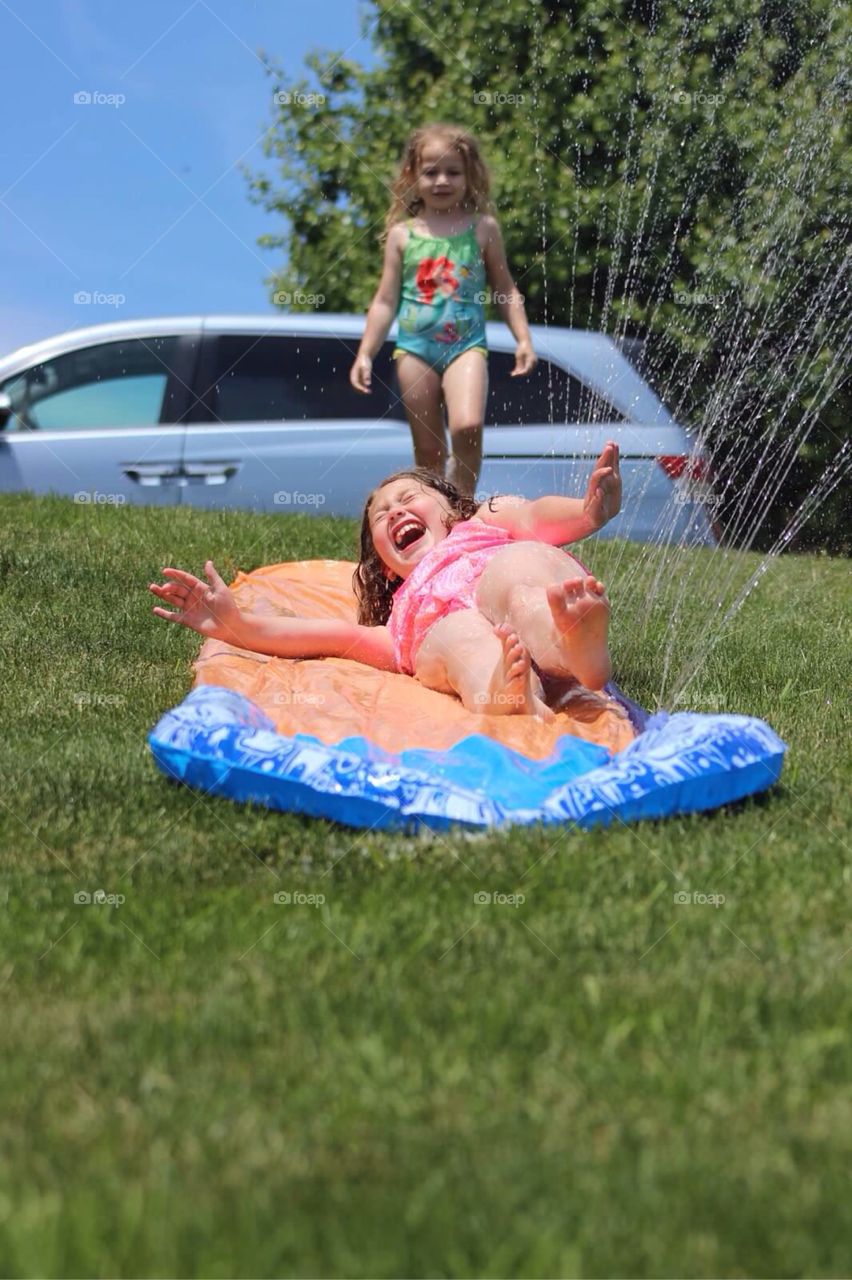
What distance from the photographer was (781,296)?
9.48 metres

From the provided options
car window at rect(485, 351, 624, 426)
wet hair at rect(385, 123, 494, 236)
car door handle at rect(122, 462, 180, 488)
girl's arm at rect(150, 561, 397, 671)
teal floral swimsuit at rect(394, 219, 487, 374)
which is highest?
wet hair at rect(385, 123, 494, 236)

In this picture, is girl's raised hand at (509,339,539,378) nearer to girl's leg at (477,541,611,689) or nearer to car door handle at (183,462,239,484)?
girl's leg at (477,541,611,689)

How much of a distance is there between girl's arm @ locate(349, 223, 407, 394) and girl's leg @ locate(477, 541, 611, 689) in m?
2.42

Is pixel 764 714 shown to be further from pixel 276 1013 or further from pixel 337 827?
pixel 276 1013

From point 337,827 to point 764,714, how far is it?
5.35 feet

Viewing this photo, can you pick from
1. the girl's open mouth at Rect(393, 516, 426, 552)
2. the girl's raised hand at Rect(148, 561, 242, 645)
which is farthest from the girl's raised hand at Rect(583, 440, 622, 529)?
the girl's raised hand at Rect(148, 561, 242, 645)

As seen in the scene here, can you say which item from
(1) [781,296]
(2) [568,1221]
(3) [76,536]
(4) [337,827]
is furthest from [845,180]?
(2) [568,1221]

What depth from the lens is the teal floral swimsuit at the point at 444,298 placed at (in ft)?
19.5

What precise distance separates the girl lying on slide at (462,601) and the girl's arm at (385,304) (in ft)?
5.56

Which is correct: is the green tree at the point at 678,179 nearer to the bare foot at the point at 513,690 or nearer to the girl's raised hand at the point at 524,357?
the girl's raised hand at the point at 524,357

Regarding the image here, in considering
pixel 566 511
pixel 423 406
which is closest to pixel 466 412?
pixel 423 406

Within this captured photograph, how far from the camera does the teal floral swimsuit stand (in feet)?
19.5

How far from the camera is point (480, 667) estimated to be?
3584 millimetres

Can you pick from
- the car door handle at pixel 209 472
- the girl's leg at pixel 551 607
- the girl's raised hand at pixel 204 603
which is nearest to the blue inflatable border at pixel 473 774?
the girl's leg at pixel 551 607
